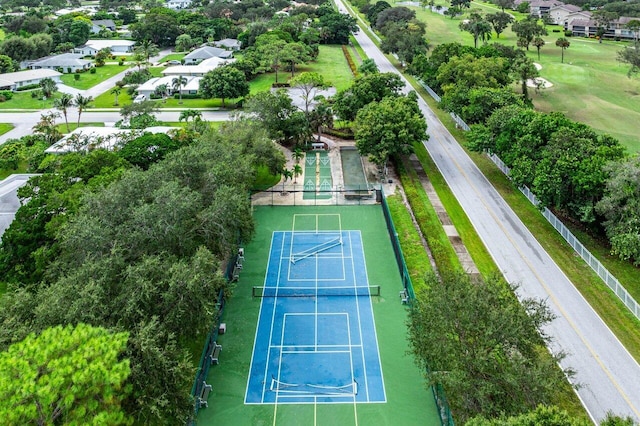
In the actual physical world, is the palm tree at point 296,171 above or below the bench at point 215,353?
above

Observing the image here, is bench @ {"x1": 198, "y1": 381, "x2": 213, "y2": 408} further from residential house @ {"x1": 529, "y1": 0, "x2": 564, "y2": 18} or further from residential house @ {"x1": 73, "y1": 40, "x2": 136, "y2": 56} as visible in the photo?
residential house @ {"x1": 529, "y1": 0, "x2": 564, "y2": 18}

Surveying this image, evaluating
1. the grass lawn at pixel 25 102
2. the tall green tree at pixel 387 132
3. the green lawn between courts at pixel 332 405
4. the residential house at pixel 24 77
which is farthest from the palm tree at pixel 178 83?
the green lawn between courts at pixel 332 405

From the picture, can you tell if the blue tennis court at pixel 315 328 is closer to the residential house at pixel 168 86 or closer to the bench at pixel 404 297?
the bench at pixel 404 297

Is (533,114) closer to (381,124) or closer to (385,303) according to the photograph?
(381,124)

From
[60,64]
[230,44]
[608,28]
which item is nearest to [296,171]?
[60,64]

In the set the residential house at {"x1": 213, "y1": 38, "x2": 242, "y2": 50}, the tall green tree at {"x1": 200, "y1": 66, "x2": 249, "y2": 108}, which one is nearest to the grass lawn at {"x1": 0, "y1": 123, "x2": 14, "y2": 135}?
the tall green tree at {"x1": 200, "y1": 66, "x2": 249, "y2": 108}

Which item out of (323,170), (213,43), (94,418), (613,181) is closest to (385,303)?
(613,181)
